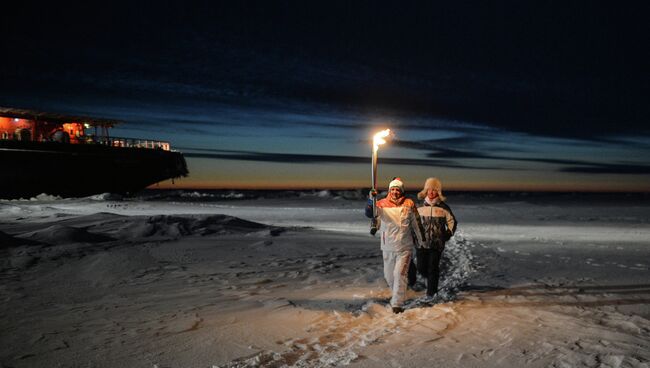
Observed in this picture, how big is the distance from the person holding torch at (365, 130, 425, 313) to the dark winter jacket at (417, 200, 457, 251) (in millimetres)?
251

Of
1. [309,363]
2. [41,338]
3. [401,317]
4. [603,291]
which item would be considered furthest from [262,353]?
[603,291]

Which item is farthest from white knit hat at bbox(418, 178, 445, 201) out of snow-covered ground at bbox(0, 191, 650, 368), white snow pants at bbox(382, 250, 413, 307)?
snow-covered ground at bbox(0, 191, 650, 368)

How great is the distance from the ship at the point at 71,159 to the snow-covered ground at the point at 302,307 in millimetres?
24770

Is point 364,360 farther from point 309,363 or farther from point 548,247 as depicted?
point 548,247

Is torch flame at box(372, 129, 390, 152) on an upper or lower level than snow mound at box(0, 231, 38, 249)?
upper

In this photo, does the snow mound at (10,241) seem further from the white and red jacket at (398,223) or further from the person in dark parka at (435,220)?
the person in dark parka at (435,220)

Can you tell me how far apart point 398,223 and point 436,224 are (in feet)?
2.22

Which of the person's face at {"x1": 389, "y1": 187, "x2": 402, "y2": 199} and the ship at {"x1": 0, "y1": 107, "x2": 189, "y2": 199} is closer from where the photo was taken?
the person's face at {"x1": 389, "y1": 187, "x2": 402, "y2": 199}

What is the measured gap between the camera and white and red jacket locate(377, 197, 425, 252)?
18.6ft

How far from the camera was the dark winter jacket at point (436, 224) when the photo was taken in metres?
6.06

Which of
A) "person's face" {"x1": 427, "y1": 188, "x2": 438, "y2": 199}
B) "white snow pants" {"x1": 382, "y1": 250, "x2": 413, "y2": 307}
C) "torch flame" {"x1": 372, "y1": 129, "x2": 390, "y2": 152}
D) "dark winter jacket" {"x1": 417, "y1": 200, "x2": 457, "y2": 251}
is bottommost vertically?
"white snow pants" {"x1": 382, "y1": 250, "x2": 413, "y2": 307}

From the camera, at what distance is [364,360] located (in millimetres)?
4020

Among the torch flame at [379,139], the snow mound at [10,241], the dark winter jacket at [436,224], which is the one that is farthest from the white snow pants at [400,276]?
the snow mound at [10,241]

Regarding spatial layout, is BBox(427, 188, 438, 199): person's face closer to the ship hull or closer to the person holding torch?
the person holding torch
